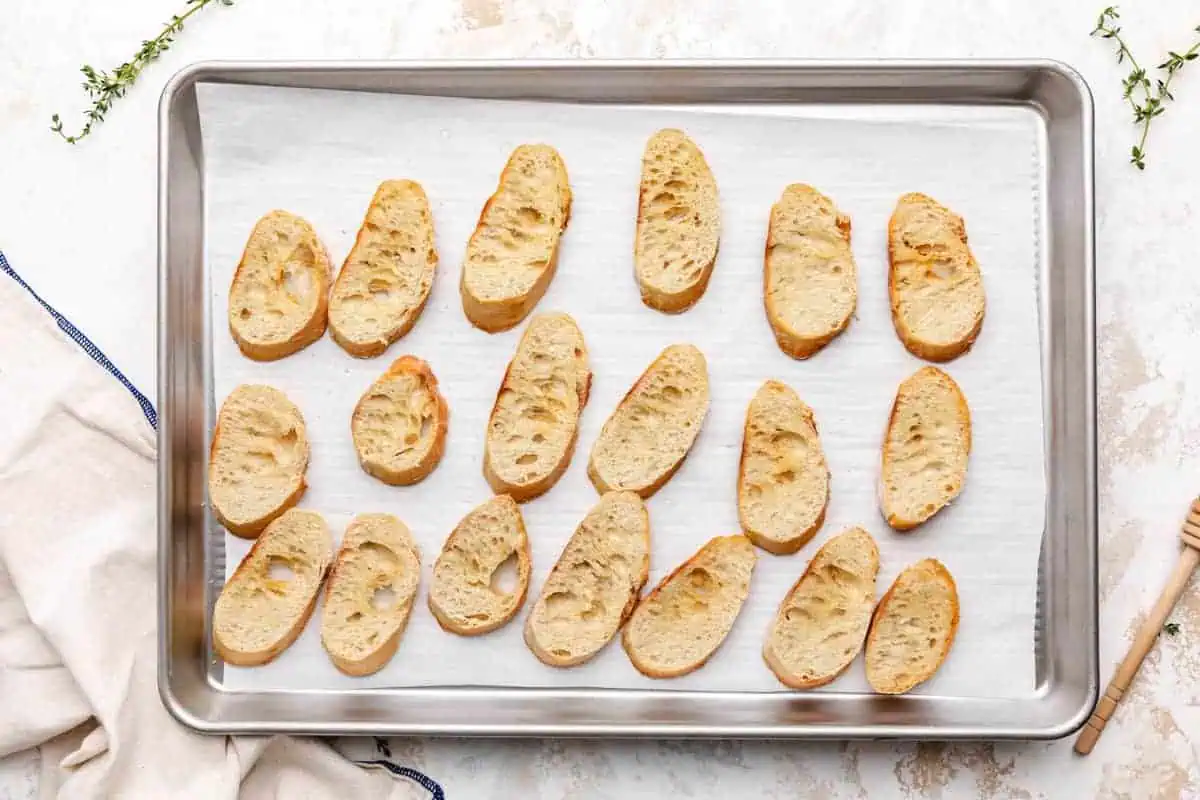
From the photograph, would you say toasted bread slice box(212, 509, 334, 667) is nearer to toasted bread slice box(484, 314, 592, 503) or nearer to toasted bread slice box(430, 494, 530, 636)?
toasted bread slice box(430, 494, 530, 636)

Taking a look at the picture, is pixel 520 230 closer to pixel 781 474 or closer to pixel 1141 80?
pixel 781 474

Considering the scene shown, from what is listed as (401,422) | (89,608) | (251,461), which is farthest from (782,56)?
(89,608)

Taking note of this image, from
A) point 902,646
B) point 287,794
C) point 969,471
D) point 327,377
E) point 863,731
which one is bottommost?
point 287,794

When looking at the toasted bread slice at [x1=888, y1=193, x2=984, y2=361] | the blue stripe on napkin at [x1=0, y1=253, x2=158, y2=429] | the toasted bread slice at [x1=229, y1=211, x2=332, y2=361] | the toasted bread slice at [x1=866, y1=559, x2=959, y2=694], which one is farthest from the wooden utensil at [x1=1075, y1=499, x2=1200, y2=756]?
the blue stripe on napkin at [x1=0, y1=253, x2=158, y2=429]

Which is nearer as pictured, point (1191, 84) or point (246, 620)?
point (246, 620)

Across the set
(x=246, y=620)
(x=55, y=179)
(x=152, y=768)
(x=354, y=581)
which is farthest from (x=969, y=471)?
(x=55, y=179)

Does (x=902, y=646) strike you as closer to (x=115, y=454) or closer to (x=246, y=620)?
(x=246, y=620)

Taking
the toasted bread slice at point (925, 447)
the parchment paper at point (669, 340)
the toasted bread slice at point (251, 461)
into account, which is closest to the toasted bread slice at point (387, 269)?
the parchment paper at point (669, 340)

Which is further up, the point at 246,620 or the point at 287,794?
the point at 246,620
